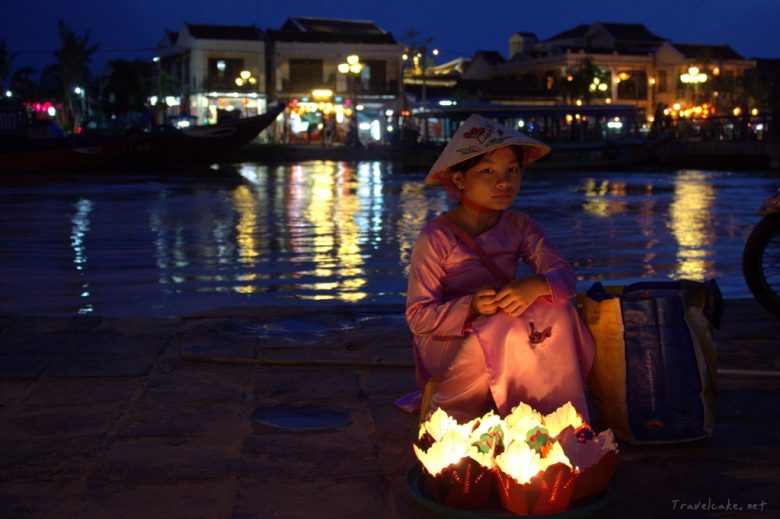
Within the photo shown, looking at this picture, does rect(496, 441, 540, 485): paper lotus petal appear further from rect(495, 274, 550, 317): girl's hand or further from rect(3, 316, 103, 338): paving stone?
rect(3, 316, 103, 338): paving stone

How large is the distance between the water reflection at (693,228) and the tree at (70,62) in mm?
44435

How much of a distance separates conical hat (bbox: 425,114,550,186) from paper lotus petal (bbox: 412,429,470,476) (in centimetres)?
80

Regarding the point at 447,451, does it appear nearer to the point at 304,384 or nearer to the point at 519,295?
the point at 519,295

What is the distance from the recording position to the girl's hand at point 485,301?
2.48 metres

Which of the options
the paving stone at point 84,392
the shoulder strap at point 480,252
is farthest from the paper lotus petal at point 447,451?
the paving stone at point 84,392

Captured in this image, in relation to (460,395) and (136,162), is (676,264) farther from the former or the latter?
(136,162)

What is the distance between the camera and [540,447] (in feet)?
7.32

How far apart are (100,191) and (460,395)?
17.4m

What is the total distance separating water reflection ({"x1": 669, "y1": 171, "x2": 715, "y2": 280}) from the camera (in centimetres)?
783

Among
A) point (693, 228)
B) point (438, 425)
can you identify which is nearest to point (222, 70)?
point (693, 228)

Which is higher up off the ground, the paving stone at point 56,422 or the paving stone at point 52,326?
the paving stone at point 56,422

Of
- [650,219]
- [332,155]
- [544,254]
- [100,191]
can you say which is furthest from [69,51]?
[544,254]

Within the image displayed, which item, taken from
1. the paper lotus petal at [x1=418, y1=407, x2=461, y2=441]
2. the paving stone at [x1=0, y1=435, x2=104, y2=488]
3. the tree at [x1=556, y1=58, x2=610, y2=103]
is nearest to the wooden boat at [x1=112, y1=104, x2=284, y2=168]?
the tree at [x1=556, y1=58, x2=610, y2=103]

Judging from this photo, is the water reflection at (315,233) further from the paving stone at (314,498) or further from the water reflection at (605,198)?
the paving stone at (314,498)
